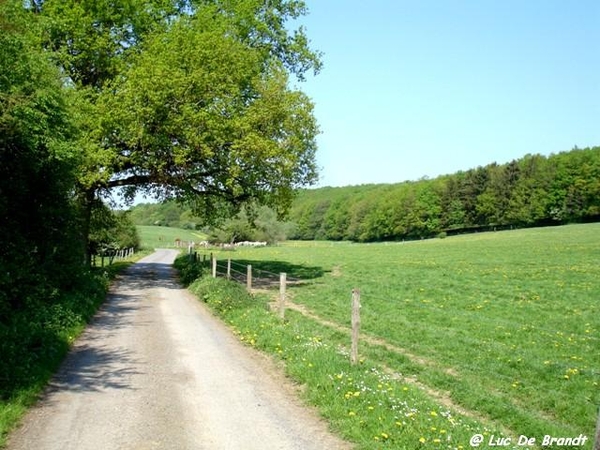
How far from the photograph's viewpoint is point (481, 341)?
44.5 feet

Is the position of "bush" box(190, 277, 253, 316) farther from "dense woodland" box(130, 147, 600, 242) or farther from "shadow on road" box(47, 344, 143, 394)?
"dense woodland" box(130, 147, 600, 242)

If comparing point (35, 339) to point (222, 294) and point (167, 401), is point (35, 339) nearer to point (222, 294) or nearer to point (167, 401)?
point (167, 401)

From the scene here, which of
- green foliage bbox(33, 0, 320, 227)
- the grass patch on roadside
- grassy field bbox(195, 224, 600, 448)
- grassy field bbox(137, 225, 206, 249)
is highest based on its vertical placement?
green foliage bbox(33, 0, 320, 227)

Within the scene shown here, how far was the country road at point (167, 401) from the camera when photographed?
6.81 m

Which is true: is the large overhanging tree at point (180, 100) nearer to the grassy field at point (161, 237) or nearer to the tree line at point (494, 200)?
the tree line at point (494, 200)

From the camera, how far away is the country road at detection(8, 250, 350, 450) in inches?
268

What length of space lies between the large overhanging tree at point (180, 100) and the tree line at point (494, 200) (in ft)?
266

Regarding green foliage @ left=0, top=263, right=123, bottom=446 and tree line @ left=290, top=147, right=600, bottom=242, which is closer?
green foliage @ left=0, top=263, right=123, bottom=446

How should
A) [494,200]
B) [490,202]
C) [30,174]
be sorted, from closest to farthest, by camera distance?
[30,174] < [494,200] < [490,202]

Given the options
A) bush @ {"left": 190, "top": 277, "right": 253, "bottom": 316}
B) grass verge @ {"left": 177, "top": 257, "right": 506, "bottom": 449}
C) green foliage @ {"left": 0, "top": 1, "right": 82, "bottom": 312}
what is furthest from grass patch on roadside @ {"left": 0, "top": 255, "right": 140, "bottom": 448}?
grass verge @ {"left": 177, "top": 257, "right": 506, "bottom": 449}

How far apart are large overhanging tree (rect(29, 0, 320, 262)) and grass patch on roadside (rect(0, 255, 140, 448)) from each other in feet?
26.2

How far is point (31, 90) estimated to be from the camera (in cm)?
1563

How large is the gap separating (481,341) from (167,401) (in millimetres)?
8559

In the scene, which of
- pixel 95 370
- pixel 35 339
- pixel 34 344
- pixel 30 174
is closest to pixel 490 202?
pixel 30 174
